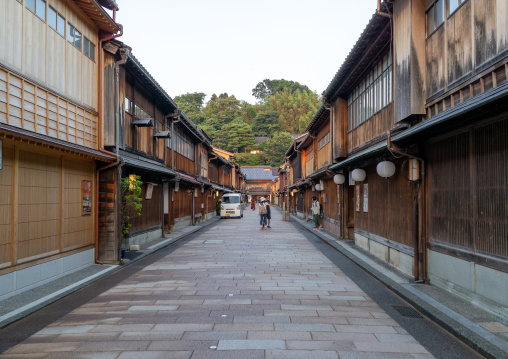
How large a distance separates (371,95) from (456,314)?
29.5 feet

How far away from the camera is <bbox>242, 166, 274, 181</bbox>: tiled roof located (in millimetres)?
87250

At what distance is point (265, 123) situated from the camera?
98250 mm

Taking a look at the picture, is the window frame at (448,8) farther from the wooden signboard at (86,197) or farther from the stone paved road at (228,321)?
the wooden signboard at (86,197)

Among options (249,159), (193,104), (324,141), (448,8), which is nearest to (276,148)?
(249,159)

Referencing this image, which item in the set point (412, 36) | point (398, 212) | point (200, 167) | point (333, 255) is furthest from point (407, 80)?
point (200, 167)

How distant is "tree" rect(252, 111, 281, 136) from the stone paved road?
87604 mm

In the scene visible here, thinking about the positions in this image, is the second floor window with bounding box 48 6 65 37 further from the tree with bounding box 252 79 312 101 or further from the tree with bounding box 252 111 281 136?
the tree with bounding box 252 79 312 101

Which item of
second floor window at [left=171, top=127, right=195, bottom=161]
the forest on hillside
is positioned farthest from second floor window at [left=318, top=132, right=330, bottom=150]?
the forest on hillside

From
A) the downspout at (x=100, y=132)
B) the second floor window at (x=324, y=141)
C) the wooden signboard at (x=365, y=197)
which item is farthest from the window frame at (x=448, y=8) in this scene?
the second floor window at (x=324, y=141)

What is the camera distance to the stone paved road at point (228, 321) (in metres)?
5.33

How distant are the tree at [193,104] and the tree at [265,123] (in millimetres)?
13517

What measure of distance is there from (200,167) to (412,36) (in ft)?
85.0

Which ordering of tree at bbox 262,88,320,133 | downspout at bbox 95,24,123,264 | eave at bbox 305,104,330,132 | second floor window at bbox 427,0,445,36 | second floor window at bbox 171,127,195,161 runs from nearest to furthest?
second floor window at bbox 427,0,445,36 < downspout at bbox 95,24,123,264 < eave at bbox 305,104,330,132 < second floor window at bbox 171,127,195,161 < tree at bbox 262,88,320,133

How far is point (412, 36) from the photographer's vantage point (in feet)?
29.9
